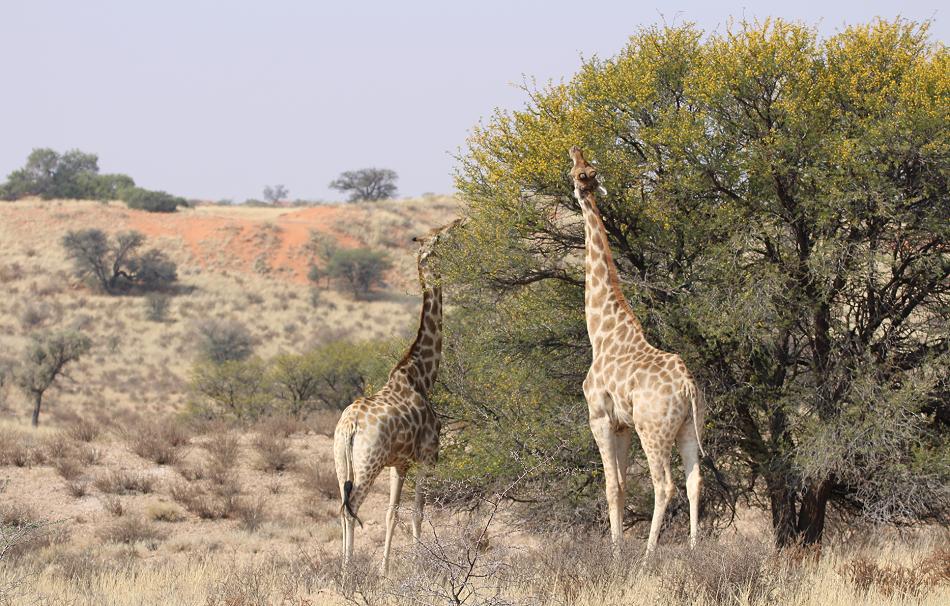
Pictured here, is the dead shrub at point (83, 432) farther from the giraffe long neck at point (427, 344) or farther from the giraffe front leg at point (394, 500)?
the giraffe front leg at point (394, 500)

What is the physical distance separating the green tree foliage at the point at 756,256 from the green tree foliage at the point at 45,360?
69.2 feet

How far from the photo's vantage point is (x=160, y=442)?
68.9ft

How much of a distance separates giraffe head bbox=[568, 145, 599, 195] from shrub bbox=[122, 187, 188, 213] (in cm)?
6039

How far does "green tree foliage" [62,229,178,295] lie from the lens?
53656 millimetres

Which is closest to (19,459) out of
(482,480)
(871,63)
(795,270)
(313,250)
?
(482,480)

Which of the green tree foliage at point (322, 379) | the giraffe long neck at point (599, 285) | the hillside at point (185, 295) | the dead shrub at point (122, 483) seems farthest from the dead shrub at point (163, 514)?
the hillside at point (185, 295)

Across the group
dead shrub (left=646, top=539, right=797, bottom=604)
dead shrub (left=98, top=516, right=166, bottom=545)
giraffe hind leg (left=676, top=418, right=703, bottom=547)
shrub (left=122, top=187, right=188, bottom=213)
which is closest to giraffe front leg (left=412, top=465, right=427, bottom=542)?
giraffe hind leg (left=676, top=418, right=703, bottom=547)

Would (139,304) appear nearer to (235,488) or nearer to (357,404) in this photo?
(235,488)

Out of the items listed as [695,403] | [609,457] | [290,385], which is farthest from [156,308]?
[695,403]

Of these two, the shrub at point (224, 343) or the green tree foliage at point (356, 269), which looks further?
the green tree foliage at point (356, 269)

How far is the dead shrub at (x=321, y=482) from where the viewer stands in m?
19.0

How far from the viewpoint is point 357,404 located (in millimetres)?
11219

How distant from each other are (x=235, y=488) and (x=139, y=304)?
1344 inches

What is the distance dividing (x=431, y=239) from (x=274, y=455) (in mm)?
9252
